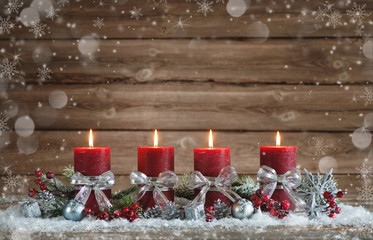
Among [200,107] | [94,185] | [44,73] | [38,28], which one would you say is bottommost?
[94,185]

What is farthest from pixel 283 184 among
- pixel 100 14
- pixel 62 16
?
pixel 62 16

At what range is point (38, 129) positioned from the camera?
154 cm

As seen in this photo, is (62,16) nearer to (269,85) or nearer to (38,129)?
(38,129)

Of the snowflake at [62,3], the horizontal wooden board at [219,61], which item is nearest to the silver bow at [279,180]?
the horizontal wooden board at [219,61]

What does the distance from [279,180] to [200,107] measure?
0.67 meters

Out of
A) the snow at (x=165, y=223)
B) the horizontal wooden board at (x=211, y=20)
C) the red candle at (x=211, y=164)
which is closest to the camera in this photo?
the snow at (x=165, y=223)

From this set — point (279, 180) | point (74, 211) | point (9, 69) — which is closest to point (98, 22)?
point (9, 69)

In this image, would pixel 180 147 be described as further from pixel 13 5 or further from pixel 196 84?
pixel 13 5

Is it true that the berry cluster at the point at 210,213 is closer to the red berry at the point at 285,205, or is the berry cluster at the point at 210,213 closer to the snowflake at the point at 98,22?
the red berry at the point at 285,205

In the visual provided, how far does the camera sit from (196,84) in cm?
152

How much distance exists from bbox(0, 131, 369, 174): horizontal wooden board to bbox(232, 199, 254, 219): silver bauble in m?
0.65

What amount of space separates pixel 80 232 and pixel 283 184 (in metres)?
0.49

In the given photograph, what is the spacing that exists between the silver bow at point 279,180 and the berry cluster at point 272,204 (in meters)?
0.03

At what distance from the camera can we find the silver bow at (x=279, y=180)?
0.90 metres
